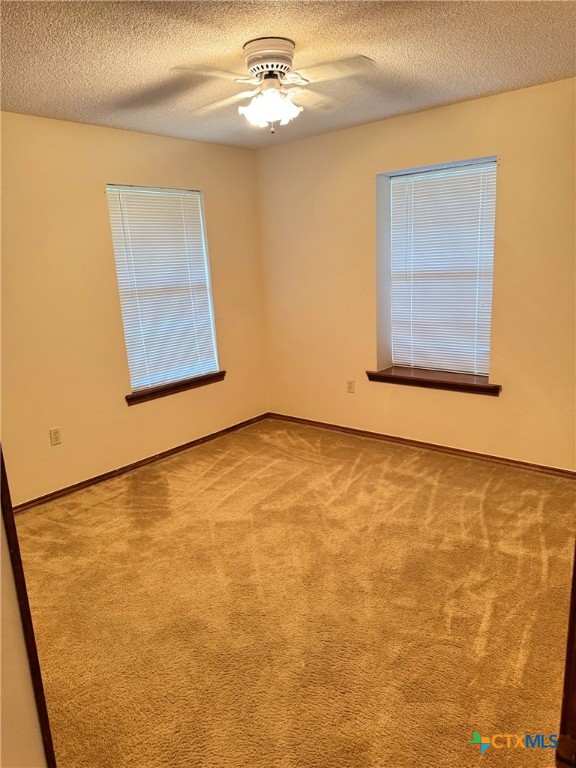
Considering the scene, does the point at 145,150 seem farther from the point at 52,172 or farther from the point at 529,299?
the point at 529,299

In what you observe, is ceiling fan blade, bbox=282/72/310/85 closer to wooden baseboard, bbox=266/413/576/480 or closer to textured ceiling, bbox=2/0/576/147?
textured ceiling, bbox=2/0/576/147

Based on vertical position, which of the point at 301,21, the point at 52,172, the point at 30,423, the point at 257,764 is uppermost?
the point at 301,21

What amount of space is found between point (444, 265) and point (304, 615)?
2660 millimetres

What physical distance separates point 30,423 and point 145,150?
6.75ft

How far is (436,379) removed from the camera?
381 cm

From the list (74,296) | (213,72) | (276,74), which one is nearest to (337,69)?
(276,74)

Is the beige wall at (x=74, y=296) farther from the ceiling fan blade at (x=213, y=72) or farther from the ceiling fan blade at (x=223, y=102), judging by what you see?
the ceiling fan blade at (x=213, y=72)

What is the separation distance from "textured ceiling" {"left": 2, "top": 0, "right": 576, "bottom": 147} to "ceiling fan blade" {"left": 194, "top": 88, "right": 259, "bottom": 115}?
0.05 metres

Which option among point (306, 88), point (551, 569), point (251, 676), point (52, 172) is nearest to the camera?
point (251, 676)

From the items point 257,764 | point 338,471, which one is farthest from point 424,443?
point 257,764

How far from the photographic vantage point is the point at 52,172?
3217 mm

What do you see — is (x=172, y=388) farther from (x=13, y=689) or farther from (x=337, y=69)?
(x=13, y=689)

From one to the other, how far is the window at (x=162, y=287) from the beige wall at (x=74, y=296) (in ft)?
0.30

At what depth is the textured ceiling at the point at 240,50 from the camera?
1.90 metres
